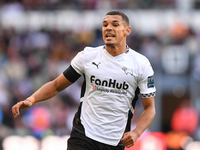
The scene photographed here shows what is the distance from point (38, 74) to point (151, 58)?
3.57 metres

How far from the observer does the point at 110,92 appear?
4691 millimetres

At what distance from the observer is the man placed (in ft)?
15.4

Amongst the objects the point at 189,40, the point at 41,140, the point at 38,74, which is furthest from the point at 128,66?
the point at 189,40

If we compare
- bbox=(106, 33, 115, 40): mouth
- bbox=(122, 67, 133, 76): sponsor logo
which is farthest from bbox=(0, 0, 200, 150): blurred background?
bbox=(106, 33, 115, 40): mouth

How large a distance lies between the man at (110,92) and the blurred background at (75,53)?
4106 millimetres

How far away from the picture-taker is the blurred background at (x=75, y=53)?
11406mm

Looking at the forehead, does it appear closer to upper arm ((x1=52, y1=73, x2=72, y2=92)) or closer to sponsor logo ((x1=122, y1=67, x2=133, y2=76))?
sponsor logo ((x1=122, y1=67, x2=133, y2=76))

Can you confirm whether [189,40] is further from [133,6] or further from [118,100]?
[118,100]

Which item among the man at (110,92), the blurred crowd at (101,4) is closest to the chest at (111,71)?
the man at (110,92)

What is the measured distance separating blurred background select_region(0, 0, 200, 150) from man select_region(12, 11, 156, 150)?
411 centimetres

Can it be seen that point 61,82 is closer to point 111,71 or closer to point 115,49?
point 111,71

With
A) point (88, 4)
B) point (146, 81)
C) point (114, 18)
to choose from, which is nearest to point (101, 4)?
point (88, 4)

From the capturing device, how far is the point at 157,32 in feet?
48.1

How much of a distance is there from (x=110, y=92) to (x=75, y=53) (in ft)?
29.6
